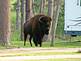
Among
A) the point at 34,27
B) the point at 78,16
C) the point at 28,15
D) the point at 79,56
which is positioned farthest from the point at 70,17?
the point at 79,56

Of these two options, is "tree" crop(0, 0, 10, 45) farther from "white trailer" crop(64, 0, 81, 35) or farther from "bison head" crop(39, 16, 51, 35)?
"white trailer" crop(64, 0, 81, 35)

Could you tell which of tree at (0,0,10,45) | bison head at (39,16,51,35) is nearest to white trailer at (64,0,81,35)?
bison head at (39,16,51,35)

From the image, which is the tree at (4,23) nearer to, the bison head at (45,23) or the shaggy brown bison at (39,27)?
the shaggy brown bison at (39,27)

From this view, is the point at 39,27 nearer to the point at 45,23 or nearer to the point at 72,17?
the point at 45,23

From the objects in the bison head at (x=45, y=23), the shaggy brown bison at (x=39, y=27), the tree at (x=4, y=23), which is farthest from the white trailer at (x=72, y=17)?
the tree at (x=4, y=23)

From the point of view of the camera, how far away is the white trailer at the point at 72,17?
96.6 feet

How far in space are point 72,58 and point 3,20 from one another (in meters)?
9.04

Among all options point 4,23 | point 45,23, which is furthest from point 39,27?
point 4,23

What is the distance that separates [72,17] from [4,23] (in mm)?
7857

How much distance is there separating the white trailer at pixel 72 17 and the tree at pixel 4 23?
7.23 meters

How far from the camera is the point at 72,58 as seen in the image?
14930 mm

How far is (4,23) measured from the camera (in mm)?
23266

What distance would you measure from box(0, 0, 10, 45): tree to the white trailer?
23.7 ft

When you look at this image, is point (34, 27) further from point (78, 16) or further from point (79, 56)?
point (79, 56)
